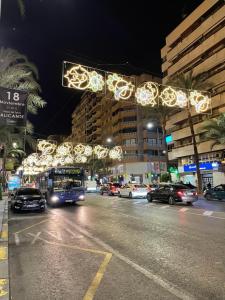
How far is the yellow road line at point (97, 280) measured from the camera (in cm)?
578

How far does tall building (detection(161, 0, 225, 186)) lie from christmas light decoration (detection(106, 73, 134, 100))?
2837 centimetres

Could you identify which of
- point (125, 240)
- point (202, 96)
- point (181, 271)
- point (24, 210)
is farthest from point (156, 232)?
point (202, 96)

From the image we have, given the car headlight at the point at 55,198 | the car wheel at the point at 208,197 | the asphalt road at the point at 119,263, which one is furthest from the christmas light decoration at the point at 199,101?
the asphalt road at the point at 119,263

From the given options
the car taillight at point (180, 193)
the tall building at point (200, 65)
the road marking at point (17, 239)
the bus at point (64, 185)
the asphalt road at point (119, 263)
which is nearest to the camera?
the asphalt road at point (119, 263)

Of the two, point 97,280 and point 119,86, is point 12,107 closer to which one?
point 119,86

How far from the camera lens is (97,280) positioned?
6.66 m

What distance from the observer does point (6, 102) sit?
1608cm

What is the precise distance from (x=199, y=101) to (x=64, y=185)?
12480mm

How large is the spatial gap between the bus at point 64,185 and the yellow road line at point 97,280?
19846 mm

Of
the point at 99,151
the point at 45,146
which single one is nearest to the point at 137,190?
the point at 99,151

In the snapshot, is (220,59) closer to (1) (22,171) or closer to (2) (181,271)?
(2) (181,271)

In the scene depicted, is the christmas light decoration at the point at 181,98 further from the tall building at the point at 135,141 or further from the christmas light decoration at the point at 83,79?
the tall building at the point at 135,141

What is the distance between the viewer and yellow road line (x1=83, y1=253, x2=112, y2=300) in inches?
228

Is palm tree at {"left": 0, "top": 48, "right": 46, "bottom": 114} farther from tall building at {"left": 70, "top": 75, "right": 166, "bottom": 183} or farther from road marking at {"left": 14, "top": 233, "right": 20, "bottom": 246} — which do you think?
tall building at {"left": 70, "top": 75, "right": 166, "bottom": 183}
